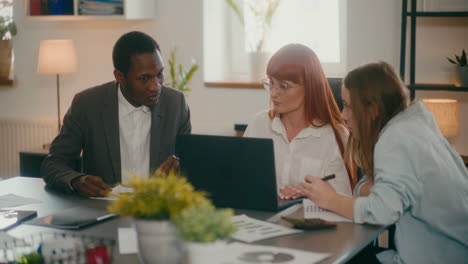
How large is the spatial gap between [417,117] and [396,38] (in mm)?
1914

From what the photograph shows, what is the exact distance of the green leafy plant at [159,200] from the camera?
126cm

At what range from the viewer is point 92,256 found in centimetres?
131

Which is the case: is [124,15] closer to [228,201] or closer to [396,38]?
[396,38]

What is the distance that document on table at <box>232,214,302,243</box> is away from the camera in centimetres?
167

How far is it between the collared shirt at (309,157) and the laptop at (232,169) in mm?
364

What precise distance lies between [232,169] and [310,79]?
63cm

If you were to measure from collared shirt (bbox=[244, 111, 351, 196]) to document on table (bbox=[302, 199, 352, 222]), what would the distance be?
1.06ft

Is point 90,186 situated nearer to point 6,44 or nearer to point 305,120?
point 305,120

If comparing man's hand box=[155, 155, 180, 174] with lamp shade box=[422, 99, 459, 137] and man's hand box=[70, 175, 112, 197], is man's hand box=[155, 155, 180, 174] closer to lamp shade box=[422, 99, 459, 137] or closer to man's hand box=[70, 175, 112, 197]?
man's hand box=[70, 175, 112, 197]

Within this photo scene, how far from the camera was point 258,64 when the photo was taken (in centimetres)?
417

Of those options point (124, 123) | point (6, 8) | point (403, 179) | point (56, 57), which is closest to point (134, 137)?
point (124, 123)

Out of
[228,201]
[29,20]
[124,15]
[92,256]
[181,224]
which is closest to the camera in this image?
[181,224]

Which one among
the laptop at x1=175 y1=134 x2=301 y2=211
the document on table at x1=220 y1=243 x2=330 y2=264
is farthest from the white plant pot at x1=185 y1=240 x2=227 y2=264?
the laptop at x1=175 y1=134 x2=301 y2=211

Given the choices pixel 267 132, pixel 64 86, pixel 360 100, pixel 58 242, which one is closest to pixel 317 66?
pixel 267 132
